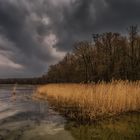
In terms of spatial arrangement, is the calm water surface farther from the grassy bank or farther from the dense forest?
the dense forest

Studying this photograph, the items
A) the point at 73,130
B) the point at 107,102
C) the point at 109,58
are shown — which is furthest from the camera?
the point at 109,58

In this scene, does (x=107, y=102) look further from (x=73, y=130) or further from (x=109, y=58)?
(x=109, y=58)

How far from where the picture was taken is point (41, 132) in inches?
334

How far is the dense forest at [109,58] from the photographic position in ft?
129

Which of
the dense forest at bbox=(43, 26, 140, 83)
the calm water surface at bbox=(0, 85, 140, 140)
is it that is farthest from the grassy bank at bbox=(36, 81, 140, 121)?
the dense forest at bbox=(43, 26, 140, 83)

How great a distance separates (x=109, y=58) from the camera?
4244 cm

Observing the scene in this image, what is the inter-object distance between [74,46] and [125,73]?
1570 centimetres

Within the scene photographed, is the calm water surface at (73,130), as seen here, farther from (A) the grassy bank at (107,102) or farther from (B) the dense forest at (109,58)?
(B) the dense forest at (109,58)

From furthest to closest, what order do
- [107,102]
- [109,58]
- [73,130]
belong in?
[109,58]
[107,102]
[73,130]

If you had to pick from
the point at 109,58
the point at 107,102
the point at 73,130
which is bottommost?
the point at 73,130

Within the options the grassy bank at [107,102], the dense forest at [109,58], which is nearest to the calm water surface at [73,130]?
the grassy bank at [107,102]

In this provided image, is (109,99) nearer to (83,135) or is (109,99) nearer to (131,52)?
(83,135)

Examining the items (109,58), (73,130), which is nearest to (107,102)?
(73,130)

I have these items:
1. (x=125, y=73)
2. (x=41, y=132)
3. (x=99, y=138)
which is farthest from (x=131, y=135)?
(x=125, y=73)
